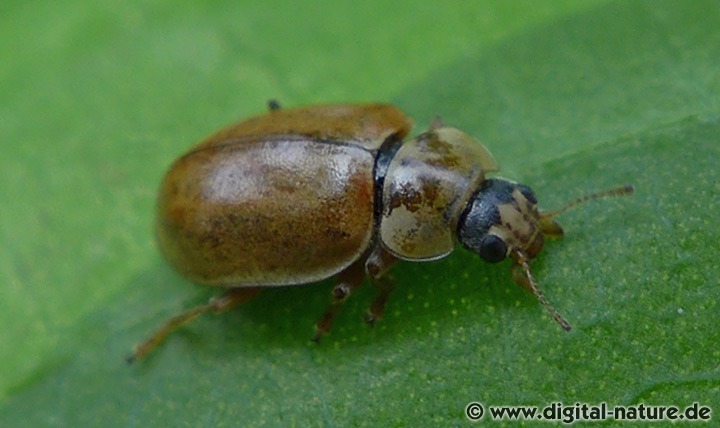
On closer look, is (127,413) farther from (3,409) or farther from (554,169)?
(554,169)

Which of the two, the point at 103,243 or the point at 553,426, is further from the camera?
the point at 103,243

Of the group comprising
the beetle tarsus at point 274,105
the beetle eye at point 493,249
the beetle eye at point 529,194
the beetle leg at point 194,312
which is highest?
the beetle tarsus at point 274,105

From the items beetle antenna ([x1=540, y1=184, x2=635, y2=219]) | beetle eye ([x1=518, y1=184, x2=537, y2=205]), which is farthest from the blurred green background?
beetle eye ([x1=518, y1=184, x2=537, y2=205])

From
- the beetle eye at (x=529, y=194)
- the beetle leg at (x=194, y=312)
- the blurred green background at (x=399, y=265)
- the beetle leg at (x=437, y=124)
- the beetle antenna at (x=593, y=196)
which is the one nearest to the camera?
the blurred green background at (x=399, y=265)

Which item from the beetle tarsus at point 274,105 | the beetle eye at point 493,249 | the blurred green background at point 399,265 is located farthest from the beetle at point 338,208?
the beetle tarsus at point 274,105

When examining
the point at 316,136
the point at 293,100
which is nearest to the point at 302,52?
the point at 293,100

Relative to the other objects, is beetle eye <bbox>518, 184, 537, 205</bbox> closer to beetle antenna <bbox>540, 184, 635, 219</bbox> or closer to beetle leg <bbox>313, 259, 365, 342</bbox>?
beetle antenna <bbox>540, 184, 635, 219</bbox>

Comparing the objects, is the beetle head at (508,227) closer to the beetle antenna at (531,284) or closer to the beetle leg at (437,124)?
the beetle antenna at (531,284)
